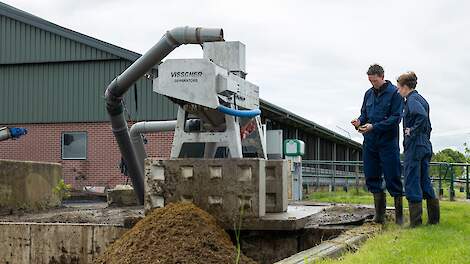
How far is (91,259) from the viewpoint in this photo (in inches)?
350

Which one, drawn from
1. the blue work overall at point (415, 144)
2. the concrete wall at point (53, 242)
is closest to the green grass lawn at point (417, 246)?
the blue work overall at point (415, 144)

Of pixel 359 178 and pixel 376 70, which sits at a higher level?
pixel 376 70

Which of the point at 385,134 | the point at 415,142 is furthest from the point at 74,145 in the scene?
the point at 415,142

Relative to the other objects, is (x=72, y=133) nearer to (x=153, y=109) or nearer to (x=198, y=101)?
(x=153, y=109)

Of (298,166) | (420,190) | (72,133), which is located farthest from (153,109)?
(420,190)

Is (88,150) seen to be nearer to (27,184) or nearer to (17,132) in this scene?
(17,132)

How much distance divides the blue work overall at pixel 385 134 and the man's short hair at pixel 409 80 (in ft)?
0.38

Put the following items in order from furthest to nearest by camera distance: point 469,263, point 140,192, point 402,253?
point 140,192 → point 402,253 → point 469,263

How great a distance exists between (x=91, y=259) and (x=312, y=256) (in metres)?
4.09

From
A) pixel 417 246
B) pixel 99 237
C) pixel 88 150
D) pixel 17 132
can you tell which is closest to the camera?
pixel 417 246

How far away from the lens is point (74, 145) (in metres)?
24.9

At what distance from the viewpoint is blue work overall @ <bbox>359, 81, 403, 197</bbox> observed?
26.8 feet

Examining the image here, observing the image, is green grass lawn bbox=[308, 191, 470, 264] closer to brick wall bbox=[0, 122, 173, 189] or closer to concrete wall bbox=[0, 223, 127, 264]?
concrete wall bbox=[0, 223, 127, 264]

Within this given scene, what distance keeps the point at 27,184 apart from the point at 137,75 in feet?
11.0
